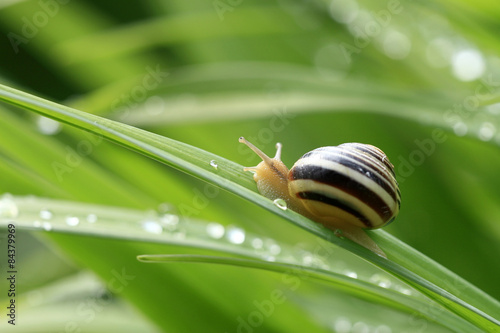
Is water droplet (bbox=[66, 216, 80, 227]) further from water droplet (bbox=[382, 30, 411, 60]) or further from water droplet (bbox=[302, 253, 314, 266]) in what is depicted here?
water droplet (bbox=[382, 30, 411, 60])

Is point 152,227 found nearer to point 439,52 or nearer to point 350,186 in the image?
point 350,186

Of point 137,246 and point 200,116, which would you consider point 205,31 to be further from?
point 137,246

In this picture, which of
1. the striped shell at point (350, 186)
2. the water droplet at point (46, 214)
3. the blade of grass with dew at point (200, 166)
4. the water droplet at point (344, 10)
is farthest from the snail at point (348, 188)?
the water droplet at point (344, 10)

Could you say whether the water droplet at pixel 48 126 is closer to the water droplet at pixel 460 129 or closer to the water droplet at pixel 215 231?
the water droplet at pixel 215 231

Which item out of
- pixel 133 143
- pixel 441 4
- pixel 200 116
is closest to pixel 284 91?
pixel 200 116

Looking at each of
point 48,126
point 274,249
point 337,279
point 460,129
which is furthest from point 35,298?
point 460,129
